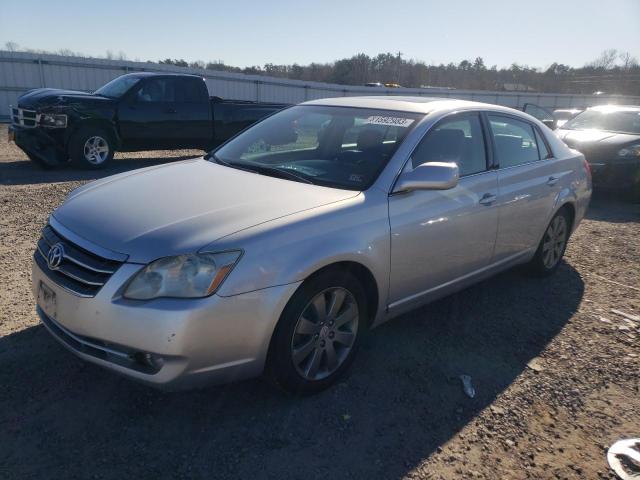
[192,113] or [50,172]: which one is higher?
[192,113]

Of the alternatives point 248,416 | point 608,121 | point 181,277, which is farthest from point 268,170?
point 608,121

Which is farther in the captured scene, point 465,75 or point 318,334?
point 465,75

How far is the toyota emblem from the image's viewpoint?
2.71 metres

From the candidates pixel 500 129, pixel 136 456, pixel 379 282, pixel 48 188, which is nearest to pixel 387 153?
pixel 379 282

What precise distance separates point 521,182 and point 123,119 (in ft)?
25.6

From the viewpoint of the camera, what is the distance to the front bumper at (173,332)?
237 cm

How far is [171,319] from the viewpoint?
2.35 m

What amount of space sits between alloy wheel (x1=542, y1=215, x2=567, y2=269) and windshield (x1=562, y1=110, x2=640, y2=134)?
19.5 ft

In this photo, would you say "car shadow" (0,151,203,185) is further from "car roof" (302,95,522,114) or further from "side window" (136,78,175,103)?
"car roof" (302,95,522,114)

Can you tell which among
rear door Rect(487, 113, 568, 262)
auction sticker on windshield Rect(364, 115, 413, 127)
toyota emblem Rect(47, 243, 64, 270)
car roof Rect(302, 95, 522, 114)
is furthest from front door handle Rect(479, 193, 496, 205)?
toyota emblem Rect(47, 243, 64, 270)

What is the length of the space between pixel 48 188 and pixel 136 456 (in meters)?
6.44

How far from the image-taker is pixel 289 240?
2.64 meters

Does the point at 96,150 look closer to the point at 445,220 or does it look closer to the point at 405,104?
the point at 405,104

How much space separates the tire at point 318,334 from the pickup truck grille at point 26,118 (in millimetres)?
7915
